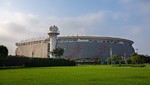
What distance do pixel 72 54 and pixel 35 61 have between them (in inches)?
3383

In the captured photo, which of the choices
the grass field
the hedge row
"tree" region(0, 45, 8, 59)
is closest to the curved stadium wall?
the hedge row

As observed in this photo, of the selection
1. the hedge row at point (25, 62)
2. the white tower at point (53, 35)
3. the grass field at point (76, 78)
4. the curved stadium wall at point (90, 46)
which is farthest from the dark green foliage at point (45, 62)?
the white tower at point (53, 35)

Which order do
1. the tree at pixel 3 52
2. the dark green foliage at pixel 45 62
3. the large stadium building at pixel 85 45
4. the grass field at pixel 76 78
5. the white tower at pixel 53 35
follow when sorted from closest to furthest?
the grass field at pixel 76 78 < the tree at pixel 3 52 < the dark green foliage at pixel 45 62 < the white tower at pixel 53 35 < the large stadium building at pixel 85 45

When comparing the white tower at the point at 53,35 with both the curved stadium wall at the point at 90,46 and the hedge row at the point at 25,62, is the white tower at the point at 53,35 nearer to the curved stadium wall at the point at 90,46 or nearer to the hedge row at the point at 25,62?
the curved stadium wall at the point at 90,46

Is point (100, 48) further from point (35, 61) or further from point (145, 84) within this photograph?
point (145, 84)

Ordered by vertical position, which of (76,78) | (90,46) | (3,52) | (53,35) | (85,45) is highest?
(53,35)

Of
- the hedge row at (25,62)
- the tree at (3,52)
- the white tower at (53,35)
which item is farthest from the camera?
the white tower at (53,35)

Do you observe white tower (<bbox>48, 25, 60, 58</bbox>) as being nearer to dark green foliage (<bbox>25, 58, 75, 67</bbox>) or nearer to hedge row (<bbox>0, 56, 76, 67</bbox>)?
dark green foliage (<bbox>25, 58, 75, 67</bbox>)

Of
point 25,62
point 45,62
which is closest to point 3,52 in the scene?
point 25,62

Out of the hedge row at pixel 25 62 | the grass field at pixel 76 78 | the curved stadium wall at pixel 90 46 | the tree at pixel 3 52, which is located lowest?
the grass field at pixel 76 78

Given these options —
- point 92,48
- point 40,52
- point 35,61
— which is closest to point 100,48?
point 92,48

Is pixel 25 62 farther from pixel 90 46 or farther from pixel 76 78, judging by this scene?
pixel 90 46

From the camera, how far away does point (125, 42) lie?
191 metres

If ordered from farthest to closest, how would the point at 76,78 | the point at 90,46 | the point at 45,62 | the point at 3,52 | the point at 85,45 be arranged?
1. the point at 85,45
2. the point at 90,46
3. the point at 45,62
4. the point at 3,52
5. the point at 76,78
